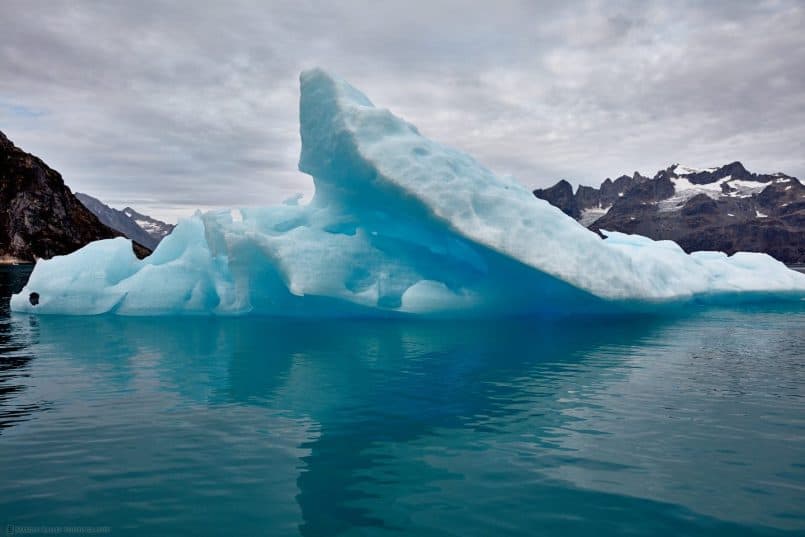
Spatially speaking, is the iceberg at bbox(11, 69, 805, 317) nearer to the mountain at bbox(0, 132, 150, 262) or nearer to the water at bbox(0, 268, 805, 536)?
the water at bbox(0, 268, 805, 536)

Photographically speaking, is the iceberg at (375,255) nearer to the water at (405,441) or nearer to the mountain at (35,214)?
the water at (405,441)

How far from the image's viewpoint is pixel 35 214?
10169 cm

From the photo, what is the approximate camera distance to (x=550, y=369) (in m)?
10.9

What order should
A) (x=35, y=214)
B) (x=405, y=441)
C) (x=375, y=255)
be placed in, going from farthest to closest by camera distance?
(x=35, y=214)
(x=375, y=255)
(x=405, y=441)

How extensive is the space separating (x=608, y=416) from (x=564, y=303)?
38.8 feet

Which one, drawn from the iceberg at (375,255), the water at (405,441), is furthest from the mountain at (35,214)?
the water at (405,441)

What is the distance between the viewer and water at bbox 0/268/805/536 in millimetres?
4730

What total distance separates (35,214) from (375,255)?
10268 centimetres

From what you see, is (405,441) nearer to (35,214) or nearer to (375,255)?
(375,255)

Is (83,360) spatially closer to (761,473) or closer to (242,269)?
(242,269)

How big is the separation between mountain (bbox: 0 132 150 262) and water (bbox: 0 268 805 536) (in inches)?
3506

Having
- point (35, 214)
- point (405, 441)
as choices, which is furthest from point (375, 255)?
point (35, 214)

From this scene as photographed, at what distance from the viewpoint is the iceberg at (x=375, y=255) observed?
655 inches

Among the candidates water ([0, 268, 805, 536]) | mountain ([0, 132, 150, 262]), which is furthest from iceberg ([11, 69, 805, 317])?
mountain ([0, 132, 150, 262])
